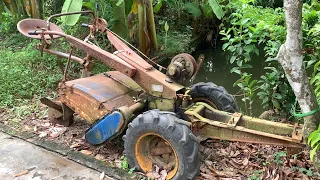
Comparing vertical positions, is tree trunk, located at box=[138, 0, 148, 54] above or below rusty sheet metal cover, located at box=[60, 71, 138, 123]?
above

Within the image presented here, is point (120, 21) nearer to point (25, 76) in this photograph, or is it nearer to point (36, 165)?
point (25, 76)

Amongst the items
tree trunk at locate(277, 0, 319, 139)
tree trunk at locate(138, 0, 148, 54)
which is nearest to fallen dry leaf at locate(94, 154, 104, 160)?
tree trunk at locate(277, 0, 319, 139)

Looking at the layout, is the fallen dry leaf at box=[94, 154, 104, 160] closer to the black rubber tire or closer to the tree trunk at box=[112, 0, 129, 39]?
the black rubber tire

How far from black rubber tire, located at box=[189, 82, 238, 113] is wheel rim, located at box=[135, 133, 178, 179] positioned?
1.03m

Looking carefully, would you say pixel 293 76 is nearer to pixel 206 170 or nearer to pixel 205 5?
pixel 206 170

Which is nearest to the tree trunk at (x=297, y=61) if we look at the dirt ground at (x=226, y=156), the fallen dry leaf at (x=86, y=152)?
the dirt ground at (x=226, y=156)

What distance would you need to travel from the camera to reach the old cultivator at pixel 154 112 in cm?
343

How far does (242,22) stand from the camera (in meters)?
4.28

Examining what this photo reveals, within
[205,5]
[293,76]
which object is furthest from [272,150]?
[205,5]

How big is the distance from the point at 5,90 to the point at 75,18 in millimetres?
1772

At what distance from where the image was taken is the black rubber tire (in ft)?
14.4

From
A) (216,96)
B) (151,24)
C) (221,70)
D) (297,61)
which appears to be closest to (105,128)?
(216,96)

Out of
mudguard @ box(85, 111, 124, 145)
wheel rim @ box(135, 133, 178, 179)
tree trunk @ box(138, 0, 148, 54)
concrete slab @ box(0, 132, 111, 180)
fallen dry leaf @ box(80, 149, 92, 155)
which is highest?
tree trunk @ box(138, 0, 148, 54)

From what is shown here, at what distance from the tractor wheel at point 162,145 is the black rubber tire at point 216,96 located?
1.00 meters
